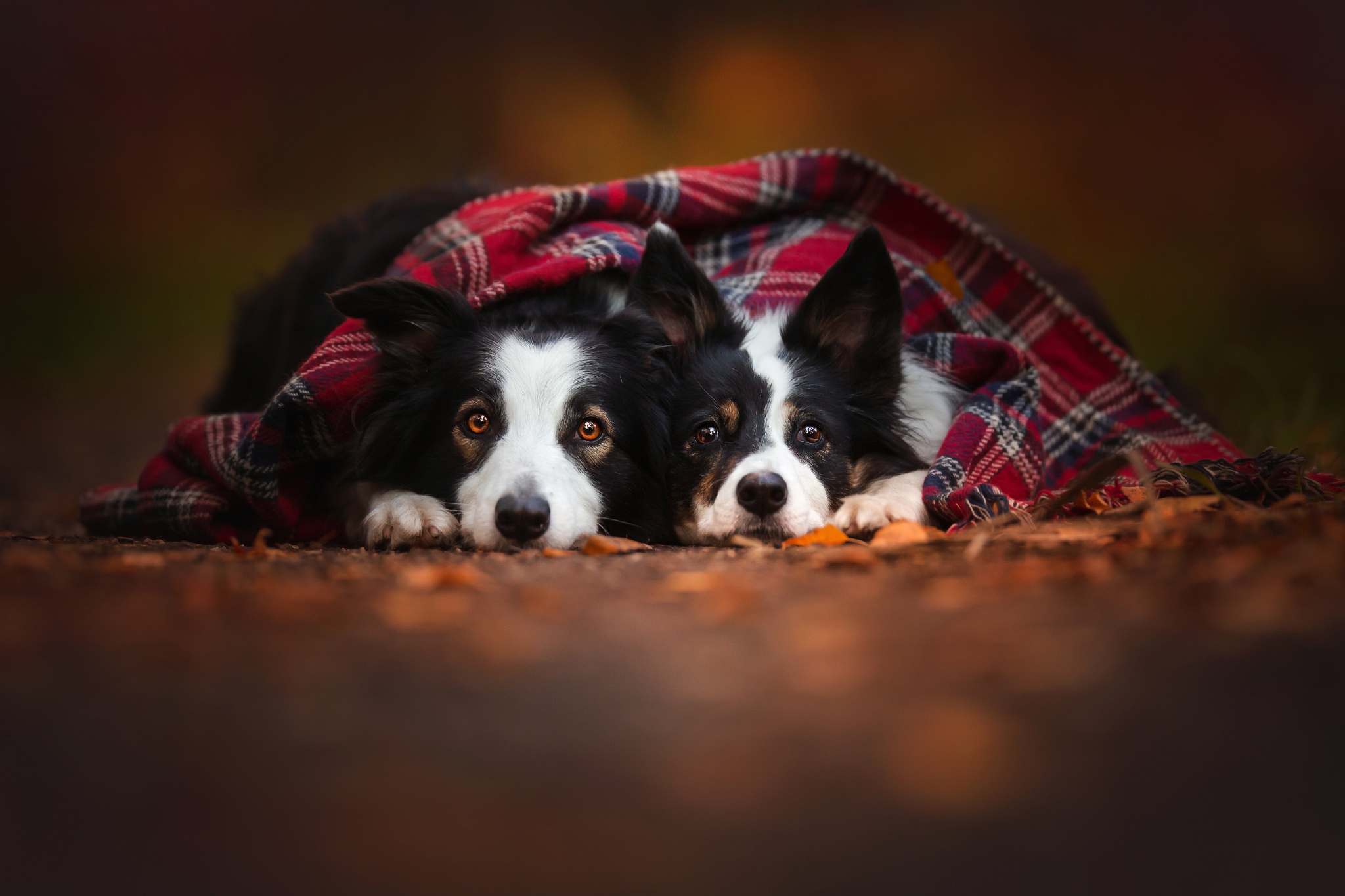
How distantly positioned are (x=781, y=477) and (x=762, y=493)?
59mm

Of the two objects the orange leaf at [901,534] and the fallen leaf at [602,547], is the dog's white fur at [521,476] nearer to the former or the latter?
the fallen leaf at [602,547]

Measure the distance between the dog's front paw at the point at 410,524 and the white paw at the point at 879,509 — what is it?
937 millimetres

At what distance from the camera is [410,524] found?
2336 millimetres

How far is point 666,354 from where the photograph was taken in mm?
2605

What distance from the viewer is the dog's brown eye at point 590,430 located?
8.03 ft

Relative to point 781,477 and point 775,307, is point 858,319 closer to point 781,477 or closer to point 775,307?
point 775,307

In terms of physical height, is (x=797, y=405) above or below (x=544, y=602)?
above

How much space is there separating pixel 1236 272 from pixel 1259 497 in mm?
3655

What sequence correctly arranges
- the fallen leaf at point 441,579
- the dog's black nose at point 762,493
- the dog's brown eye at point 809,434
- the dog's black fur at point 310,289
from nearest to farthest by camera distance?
the fallen leaf at point 441,579
the dog's black nose at point 762,493
the dog's brown eye at point 809,434
the dog's black fur at point 310,289

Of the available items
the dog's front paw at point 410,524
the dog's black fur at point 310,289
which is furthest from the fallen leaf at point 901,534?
the dog's black fur at point 310,289

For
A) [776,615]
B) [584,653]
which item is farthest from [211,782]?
[776,615]

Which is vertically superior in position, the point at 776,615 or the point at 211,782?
the point at 776,615

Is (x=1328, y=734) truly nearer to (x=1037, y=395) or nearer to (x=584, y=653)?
(x=584, y=653)

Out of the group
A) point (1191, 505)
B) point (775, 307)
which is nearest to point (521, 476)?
point (775, 307)
